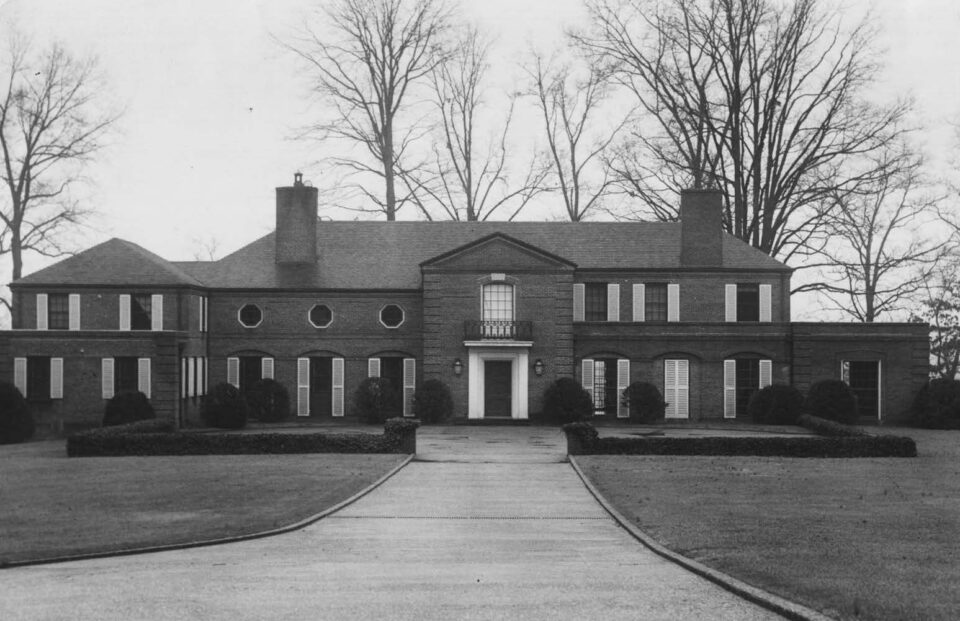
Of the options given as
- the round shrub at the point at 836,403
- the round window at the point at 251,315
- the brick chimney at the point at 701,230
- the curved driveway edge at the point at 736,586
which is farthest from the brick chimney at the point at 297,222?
the curved driveway edge at the point at 736,586

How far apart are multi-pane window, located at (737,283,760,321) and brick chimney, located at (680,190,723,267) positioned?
1355mm

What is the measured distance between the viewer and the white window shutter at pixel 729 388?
41.5 m

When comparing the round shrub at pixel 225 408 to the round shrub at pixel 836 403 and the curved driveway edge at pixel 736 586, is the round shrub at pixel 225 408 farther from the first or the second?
the curved driveway edge at pixel 736 586

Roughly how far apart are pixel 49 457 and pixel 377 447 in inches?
348

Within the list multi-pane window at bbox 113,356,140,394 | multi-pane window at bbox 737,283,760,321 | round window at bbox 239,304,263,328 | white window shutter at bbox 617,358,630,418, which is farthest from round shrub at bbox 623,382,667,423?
multi-pane window at bbox 113,356,140,394

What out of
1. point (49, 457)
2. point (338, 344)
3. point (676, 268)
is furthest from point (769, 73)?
point (49, 457)

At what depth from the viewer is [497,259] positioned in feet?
134

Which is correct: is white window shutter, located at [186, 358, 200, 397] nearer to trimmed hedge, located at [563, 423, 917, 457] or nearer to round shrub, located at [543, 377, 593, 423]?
round shrub, located at [543, 377, 593, 423]

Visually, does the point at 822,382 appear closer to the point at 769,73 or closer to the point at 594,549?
the point at 769,73

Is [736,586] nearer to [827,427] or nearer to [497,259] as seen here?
[827,427]

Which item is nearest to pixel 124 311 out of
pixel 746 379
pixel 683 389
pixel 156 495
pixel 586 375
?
pixel 586 375

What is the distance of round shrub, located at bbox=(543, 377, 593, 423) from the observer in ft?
129

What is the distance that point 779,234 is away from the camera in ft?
162

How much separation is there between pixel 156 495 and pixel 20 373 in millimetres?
19698
